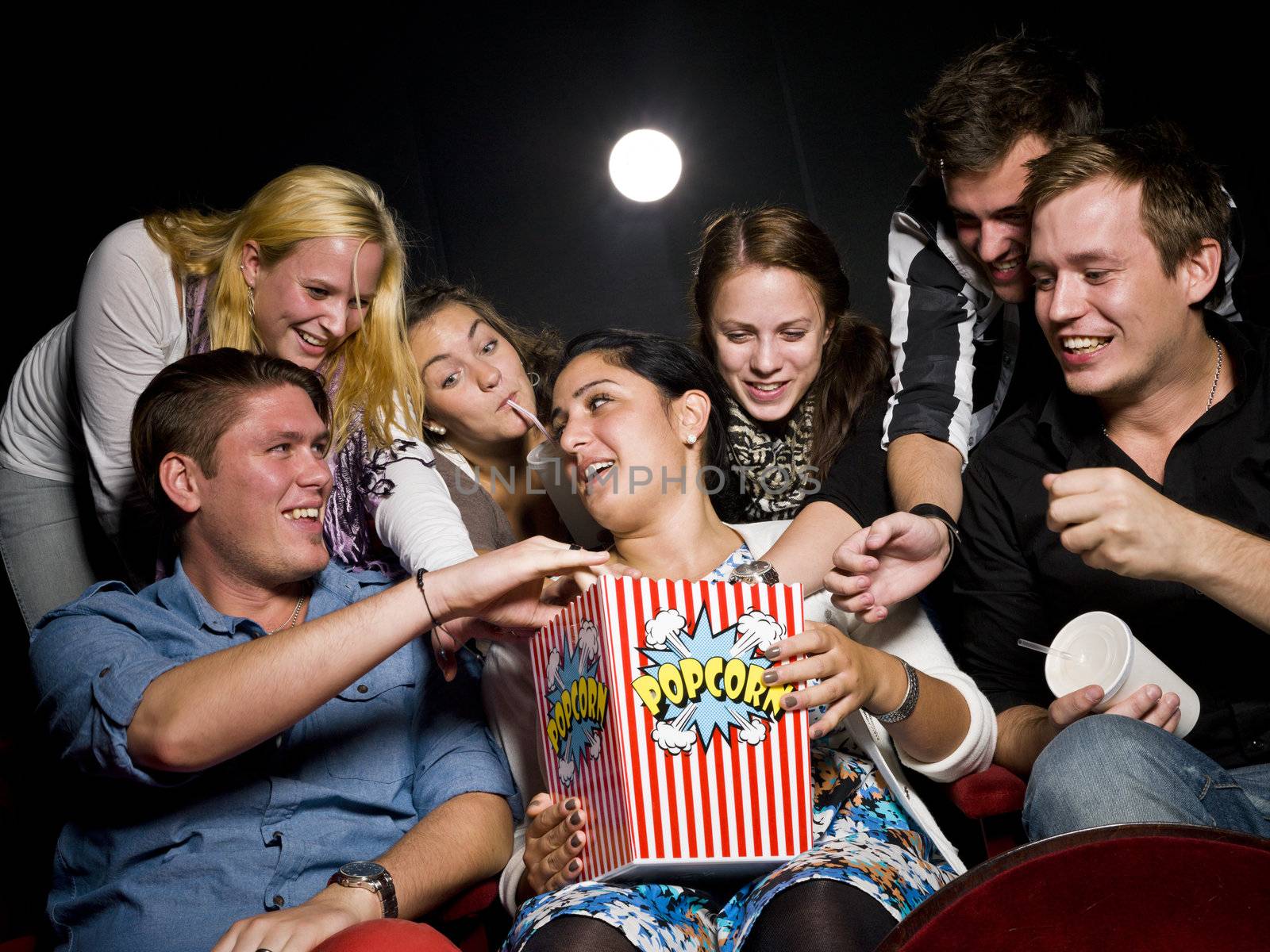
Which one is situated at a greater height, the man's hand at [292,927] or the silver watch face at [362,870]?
the man's hand at [292,927]

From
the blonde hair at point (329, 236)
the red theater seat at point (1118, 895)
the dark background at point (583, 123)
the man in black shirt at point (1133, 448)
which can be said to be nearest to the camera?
the red theater seat at point (1118, 895)

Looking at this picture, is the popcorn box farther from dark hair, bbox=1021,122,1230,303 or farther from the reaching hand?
dark hair, bbox=1021,122,1230,303

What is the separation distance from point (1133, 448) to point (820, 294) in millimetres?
864

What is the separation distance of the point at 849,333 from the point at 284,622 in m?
1.50

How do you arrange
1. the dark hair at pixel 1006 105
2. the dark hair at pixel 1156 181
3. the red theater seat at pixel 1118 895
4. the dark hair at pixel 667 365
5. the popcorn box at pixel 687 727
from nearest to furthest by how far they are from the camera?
A: the red theater seat at pixel 1118 895
the popcorn box at pixel 687 727
the dark hair at pixel 1156 181
the dark hair at pixel 667 365
the dark hair at pixel 1006 105

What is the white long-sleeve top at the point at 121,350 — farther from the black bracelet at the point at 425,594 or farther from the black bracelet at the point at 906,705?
the black bracelet at the point at 906,705

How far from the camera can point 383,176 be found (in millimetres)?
5129

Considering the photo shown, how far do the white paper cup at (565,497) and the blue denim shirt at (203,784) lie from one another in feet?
1.98

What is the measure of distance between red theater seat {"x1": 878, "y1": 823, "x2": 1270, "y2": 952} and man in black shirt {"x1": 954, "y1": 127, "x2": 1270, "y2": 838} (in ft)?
1.95

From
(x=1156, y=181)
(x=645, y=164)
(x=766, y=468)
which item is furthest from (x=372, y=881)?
(x=645, y=164)

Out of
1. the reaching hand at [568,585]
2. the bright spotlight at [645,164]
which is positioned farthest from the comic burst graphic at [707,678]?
the bright spotlight at [645,164]

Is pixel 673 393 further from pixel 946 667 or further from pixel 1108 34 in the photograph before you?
pixel 1108 34

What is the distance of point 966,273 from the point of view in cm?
262

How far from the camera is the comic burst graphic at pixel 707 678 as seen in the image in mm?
1410
